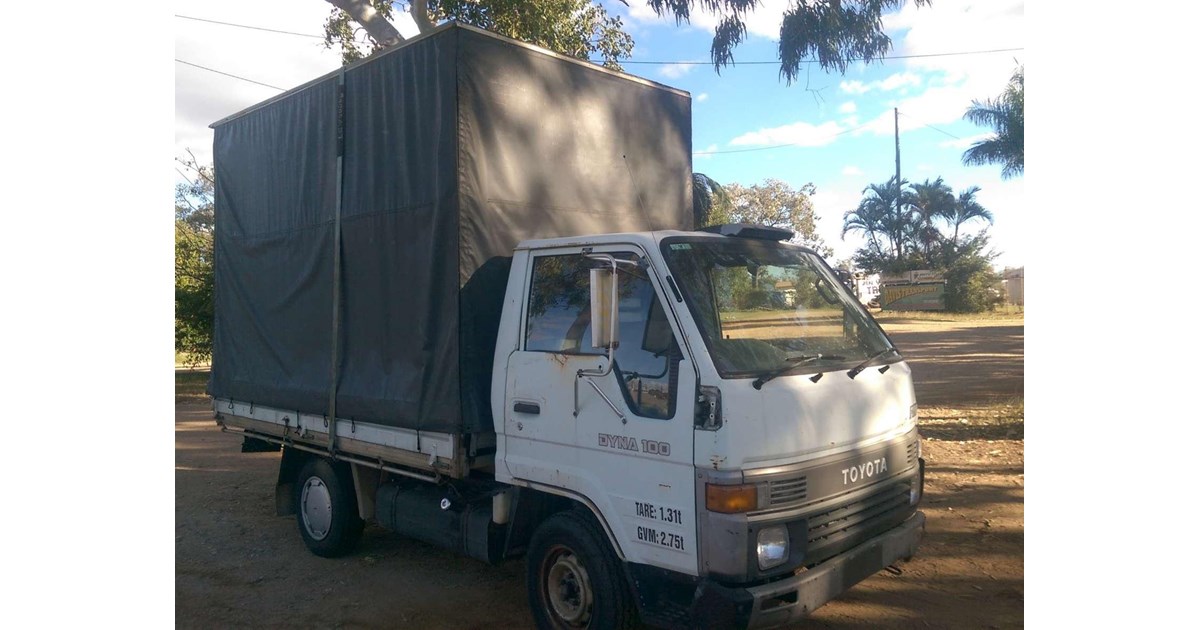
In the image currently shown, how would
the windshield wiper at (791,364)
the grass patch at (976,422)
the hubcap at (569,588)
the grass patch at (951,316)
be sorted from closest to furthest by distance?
1. the windshield wiper at (791,364)
2. the hubcap at (569,588)
3. the grass patch at (976,422)
4. the grass patch at (951,316)

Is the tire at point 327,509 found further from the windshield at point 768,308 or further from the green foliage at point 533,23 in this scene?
the green foliage at point 533,23

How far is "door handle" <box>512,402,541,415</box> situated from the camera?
14.0 feet

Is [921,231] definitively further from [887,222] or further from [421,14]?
[421,14]

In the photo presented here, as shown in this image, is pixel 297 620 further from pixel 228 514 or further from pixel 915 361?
pixel 915 361

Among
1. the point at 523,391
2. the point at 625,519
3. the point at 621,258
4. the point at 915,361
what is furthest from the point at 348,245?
the point at 915,361

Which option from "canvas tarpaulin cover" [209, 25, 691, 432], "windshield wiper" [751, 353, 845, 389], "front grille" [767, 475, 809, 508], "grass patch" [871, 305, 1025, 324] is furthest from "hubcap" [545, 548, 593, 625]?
"grass patch" [871, 305, 1025, 324]

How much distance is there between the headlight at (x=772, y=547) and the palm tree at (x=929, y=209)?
39.6 meters

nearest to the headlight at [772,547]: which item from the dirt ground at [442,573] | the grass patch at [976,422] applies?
the dirt ground at [442,573]

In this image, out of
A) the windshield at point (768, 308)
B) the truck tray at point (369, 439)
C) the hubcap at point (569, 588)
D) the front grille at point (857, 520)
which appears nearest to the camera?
the front grille at point (857, 520)

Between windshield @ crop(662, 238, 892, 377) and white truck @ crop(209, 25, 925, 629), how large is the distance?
0.02 m

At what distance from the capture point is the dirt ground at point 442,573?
4905 millimetres

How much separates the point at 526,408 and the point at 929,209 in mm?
40283

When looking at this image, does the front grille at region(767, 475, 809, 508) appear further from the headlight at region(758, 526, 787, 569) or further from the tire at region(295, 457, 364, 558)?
the tire at region(295, 457, 364, 558)

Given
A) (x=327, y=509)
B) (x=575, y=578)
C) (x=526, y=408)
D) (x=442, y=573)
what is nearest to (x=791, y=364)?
(x=526, y=408)
